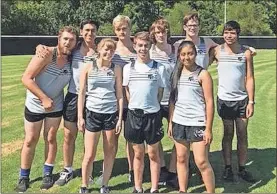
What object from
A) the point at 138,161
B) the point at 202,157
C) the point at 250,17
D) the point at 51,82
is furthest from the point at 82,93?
the point at 250,17

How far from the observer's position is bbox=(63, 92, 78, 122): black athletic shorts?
17.8ft

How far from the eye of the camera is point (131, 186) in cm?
553

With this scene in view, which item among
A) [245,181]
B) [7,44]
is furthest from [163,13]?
[245,181]

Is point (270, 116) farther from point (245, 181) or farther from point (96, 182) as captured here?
point (96, 182)

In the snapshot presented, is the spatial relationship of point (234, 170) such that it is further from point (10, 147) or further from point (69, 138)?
point (10, 147)

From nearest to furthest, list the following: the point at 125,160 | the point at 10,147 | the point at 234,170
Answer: the point at 234,170 < the point at 125,160 < the point at 10,147

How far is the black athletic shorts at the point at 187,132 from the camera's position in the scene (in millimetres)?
4695

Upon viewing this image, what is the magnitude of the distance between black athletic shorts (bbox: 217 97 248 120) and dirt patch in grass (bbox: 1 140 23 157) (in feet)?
10.1

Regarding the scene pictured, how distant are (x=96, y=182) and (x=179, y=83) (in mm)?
1604

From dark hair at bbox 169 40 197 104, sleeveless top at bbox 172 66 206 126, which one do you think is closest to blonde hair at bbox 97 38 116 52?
dark hair at bbox 169 40 197 104

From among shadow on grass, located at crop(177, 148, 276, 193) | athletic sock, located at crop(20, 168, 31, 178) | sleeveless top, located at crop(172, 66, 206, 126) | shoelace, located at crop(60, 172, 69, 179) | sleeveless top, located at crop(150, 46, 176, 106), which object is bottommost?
shadow on grass, located at crop(177, 148, 276, 193)

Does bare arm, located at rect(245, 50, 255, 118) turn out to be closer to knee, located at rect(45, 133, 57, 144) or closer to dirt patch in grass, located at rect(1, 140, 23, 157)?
knee, located at rect(45, 133, 57, 144)

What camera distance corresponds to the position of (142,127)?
4.90m

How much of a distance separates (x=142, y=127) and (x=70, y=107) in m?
0.95
